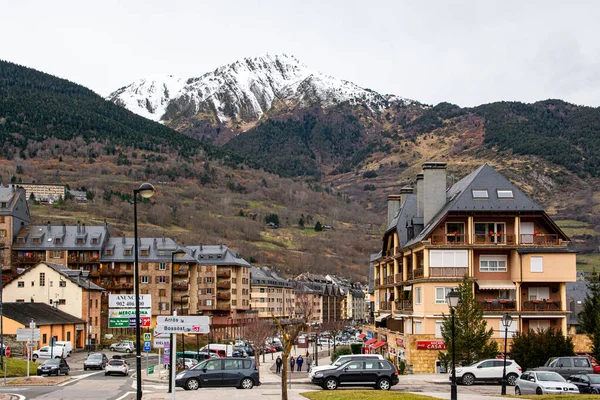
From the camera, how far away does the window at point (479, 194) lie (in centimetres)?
5653

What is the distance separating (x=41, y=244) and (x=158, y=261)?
19810 millimetres

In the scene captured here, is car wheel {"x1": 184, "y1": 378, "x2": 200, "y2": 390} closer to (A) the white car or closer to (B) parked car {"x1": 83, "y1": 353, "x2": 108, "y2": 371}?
(A) the white car

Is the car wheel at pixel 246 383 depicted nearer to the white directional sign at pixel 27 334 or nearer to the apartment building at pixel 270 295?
the white directional sign at pixel 27 334

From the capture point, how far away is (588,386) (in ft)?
117

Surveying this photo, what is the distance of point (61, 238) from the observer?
128000 millimetres

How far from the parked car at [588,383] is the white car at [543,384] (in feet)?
3.08

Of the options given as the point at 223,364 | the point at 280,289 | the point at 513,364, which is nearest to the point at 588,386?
the point at 513,364

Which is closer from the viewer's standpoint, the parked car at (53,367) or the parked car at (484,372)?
the parked car at (484,372)

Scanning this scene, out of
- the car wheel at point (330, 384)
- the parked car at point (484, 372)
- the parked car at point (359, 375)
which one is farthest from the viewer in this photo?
the parked car at point (484, 372)

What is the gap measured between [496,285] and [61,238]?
8930 cm

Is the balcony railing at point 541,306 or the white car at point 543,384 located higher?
the balcony railing at point 541,306

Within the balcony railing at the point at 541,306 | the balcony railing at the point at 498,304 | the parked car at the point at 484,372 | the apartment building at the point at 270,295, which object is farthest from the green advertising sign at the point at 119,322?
the apartment building at the point at 270,295

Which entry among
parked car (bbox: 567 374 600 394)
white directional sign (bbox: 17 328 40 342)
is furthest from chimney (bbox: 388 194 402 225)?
parked car (bbox: 567 374 600 394)

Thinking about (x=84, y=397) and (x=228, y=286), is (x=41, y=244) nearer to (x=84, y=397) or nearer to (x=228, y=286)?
(x=228, y=286)
